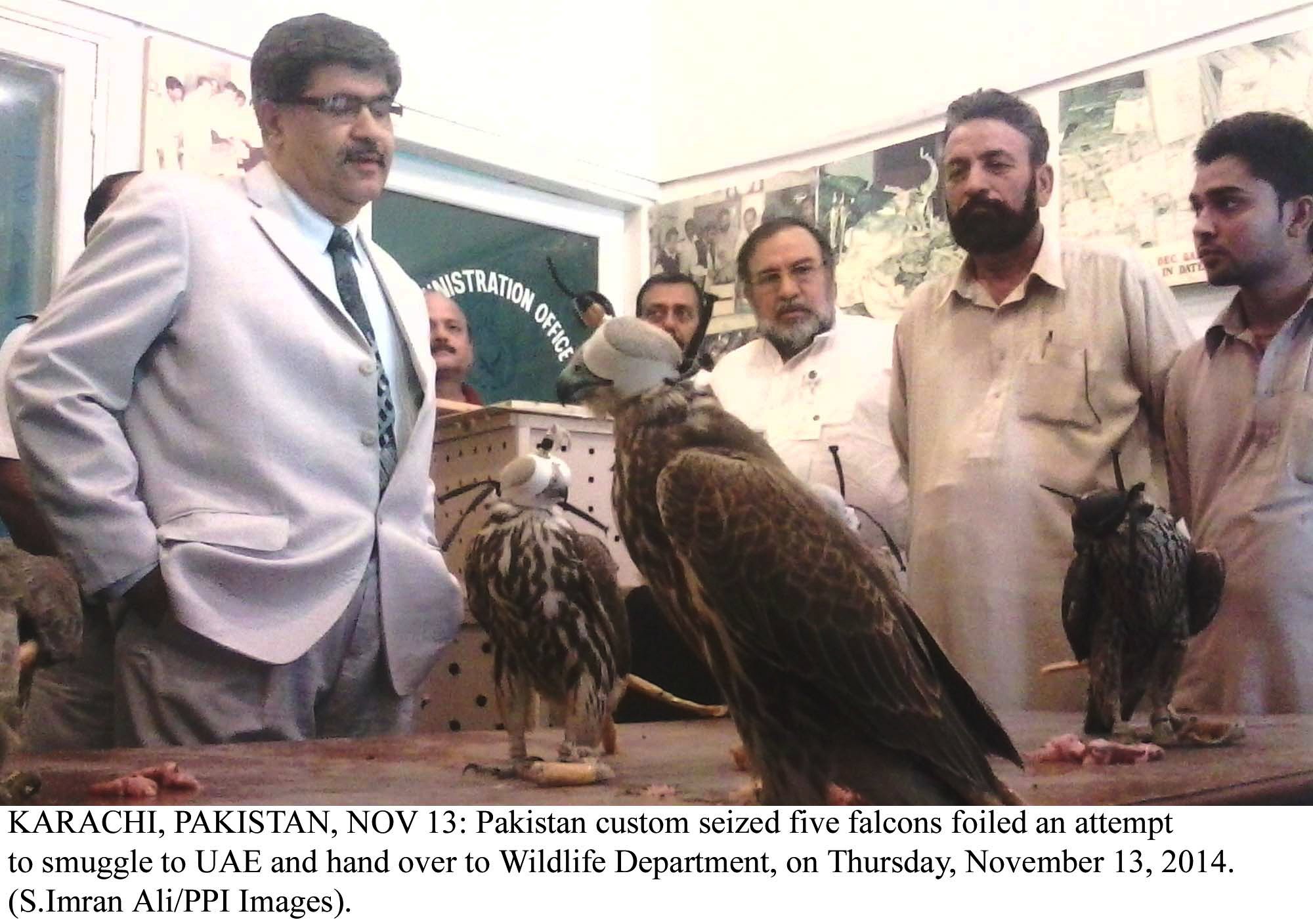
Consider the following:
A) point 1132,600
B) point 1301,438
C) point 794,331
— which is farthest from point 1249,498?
point 794,331

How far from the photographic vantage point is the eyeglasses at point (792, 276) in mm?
1067

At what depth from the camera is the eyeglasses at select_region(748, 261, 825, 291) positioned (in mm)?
1067

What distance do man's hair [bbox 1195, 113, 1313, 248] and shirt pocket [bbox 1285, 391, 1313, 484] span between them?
0.47ft

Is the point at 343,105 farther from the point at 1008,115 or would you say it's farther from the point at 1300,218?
the point at 1300,218

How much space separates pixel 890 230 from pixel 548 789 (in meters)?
0.61

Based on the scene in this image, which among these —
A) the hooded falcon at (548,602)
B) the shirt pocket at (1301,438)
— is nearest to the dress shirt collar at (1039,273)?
the shirt pocket at (1301,438)

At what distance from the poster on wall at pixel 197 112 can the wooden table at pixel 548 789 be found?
1.60 feet

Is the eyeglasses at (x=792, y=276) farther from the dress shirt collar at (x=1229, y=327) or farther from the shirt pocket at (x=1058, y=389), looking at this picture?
the dress shirt collar at (x=1229, y=327)

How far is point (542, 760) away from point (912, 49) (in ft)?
2.52

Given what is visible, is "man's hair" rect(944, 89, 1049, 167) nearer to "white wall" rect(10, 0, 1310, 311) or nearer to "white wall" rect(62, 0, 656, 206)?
"white wall" rect(10, 0, 1310, 311)

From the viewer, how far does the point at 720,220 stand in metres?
1.17
